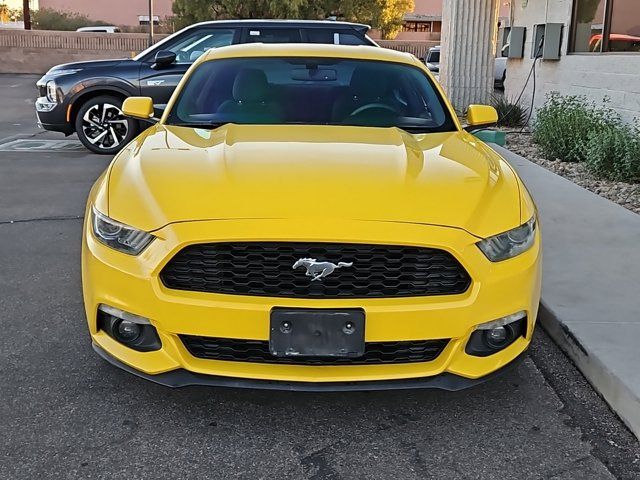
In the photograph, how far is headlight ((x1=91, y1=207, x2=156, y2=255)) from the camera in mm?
3086

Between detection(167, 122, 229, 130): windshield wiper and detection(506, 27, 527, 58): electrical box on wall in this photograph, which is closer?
detection(167, 122, 229, 130): windshield wiper

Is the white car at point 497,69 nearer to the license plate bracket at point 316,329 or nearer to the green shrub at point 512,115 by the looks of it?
the green shrub at point 512,115

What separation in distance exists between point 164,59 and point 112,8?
40825mm

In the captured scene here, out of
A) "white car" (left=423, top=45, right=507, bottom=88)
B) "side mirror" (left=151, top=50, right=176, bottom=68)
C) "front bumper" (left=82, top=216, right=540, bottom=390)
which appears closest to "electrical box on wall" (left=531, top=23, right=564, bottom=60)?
"side mirror" (left=151, top=50, right=176, bottom=68)

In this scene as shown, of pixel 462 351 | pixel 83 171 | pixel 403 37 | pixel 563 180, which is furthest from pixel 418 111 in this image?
pixel 403 37

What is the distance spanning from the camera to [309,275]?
297cm

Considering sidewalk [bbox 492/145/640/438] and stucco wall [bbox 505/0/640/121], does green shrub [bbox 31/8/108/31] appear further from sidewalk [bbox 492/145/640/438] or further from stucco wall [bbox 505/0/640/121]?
sidewalk [bbox 492/145/640/438]

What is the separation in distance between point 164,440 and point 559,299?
2482mm

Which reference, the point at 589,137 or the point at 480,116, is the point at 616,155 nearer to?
the point at 589,137

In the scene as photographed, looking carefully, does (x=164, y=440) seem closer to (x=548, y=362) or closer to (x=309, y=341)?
(x=309, y=341)

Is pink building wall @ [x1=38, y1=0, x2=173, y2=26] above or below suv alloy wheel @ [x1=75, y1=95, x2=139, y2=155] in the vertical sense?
above

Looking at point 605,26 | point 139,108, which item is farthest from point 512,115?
point 139,108

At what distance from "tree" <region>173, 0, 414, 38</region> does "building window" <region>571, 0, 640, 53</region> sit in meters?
21.5

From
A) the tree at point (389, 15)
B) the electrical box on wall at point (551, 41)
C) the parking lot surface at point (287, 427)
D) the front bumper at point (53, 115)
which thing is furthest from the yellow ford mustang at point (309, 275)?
the tree at point (389, 15)
